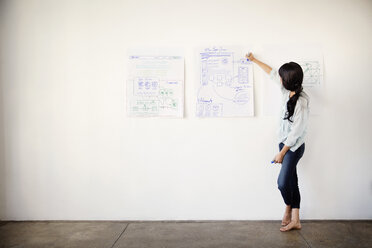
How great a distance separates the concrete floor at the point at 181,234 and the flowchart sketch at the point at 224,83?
3.80 ft

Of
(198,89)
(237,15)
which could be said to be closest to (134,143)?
(198,89)

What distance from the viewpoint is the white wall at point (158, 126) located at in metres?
2.77

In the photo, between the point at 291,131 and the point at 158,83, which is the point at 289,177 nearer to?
the point at 291,131

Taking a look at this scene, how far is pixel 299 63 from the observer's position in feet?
9.03

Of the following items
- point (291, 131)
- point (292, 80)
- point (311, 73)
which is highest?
point (311, 73)

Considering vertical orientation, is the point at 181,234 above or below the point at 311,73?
below

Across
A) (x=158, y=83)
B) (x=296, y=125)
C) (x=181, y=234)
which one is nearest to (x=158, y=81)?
(x=158, y=83)

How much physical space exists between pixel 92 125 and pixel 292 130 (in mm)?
2023

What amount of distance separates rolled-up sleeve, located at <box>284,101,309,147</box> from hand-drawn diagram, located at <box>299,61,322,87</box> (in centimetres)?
52

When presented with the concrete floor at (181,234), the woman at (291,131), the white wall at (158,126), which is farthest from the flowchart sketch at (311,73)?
the concrete floor at (181,234)

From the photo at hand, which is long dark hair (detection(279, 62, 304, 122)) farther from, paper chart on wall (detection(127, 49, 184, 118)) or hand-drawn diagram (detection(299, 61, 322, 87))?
paper chart on wall (detection(127, 49, 184, 118))

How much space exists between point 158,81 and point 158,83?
2 cm

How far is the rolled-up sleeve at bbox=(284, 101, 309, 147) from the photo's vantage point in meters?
2.35

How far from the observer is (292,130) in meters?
2.36
